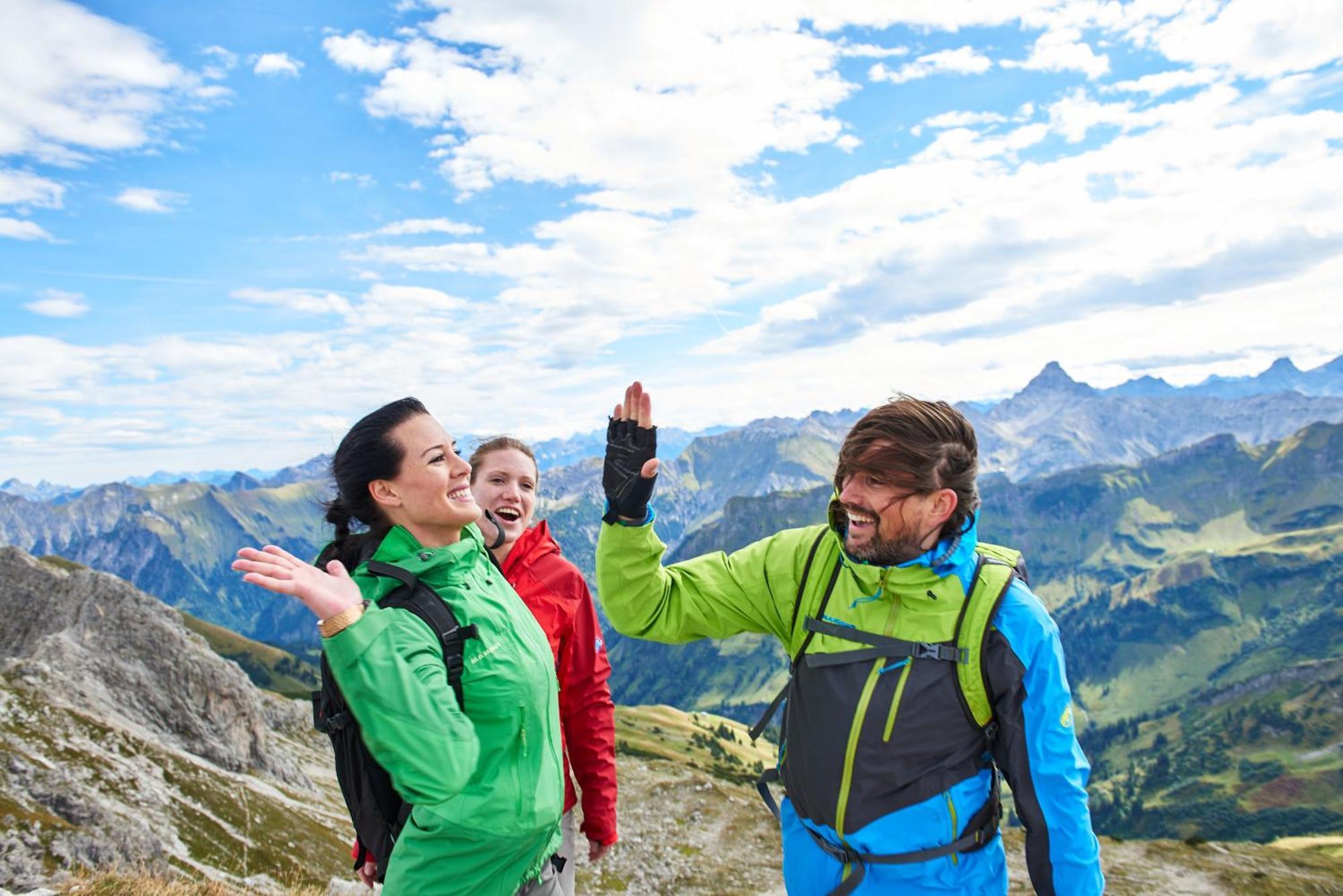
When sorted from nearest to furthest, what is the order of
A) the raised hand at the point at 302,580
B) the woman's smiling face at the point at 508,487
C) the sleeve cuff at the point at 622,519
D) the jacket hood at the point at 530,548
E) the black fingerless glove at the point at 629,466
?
the raised hand at the point at 302,580, the black fingerless glove at the point at 629,466, the sleeve cuff at the point at 622,519, the jacket hood at the point at 530,548, the woman's smiling face at the point at 508,487

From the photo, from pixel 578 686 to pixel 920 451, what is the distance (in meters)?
4.17

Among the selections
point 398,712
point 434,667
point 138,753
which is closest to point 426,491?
point 434,667

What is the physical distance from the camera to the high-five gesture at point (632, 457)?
19.1 feet

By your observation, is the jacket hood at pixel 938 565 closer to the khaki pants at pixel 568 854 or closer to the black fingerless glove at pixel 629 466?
the black fingerless glove at pixel 629 466

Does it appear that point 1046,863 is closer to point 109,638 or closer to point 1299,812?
point 109,638

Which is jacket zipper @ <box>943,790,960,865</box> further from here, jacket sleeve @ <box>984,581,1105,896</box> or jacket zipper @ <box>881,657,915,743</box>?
jacket zipper @ <box>881,657,915,743</box>

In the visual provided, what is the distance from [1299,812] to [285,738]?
249441mm

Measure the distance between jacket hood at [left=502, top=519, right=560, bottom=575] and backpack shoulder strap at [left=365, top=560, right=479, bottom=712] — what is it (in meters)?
3.14

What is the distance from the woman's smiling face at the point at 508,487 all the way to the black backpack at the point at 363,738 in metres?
3.27

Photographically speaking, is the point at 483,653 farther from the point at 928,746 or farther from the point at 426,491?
the point at 928,746

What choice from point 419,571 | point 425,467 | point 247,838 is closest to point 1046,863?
point 419,571

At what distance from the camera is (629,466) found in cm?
582

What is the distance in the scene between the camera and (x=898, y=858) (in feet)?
17.1

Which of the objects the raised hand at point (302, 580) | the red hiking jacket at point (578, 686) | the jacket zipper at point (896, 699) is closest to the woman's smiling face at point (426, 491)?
the raised hand at point (302, 580)
